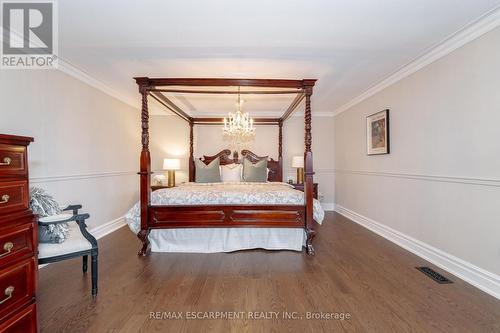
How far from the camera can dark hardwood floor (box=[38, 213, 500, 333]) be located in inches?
72.1

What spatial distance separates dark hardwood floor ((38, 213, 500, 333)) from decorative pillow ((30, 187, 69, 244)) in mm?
544

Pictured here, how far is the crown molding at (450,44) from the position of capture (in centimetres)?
221

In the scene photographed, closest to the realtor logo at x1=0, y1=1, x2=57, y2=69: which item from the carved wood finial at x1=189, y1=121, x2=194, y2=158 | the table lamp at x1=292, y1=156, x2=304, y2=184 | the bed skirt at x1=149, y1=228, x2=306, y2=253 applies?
the bed skirt at x1=149, y1=228, x2=306, y2=253

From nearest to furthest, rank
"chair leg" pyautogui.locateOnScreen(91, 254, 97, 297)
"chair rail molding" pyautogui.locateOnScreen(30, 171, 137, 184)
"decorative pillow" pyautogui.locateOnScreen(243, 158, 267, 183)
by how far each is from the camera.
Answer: "chair leg" pyautogui.locateOnScreen(91, 254, 97, 297), "chair rail molding" pyautogui.locateOnScreen(30, 171, 137, 184), "decorative pillow" pyautogui.locateOnScreen(243, 158, 267, 183)

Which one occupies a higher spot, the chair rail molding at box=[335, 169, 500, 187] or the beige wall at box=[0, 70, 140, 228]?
the beige wall at box=[0, 70, 140, 228]

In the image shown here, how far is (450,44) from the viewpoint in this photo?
2.62 m

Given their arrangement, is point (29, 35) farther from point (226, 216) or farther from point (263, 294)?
point (263, 294)

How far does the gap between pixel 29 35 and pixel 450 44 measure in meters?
4.37

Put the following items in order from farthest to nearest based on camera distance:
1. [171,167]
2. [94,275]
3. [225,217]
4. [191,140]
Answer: [191,140]
[171,167]
[225,217]
[94,275]

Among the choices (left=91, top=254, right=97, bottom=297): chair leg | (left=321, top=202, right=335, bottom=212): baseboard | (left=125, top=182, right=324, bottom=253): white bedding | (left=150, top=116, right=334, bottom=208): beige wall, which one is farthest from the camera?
(left=321, top=202, right=335, bottom=212): baseboard

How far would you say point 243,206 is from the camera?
3.29 m

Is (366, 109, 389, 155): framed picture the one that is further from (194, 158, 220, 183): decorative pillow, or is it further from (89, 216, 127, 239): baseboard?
(89, 216, 127, 239): baseboard

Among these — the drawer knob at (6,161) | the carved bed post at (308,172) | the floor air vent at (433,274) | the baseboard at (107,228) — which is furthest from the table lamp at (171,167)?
the floor air vent at (433,274)

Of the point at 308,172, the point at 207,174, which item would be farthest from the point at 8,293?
the point at 207,174
